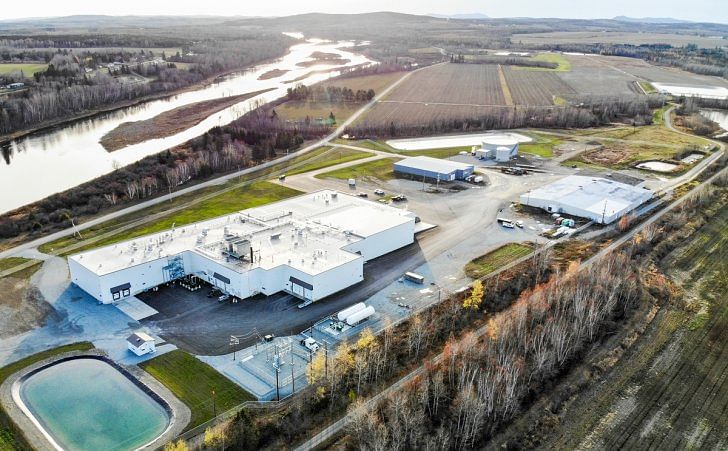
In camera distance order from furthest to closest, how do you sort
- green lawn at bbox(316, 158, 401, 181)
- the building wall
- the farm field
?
1. green lawn at bbox(316, 158, 401, 181)
2. the building wall
3. the farm field

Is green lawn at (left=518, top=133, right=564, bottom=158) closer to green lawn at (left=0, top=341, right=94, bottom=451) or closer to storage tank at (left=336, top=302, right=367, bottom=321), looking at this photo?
storage tank at (left=336, top=302, right=367, bottom=321)

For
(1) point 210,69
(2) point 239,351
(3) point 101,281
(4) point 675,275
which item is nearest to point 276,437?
(2) point 239,351

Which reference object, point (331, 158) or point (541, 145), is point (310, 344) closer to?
point (331, 158)

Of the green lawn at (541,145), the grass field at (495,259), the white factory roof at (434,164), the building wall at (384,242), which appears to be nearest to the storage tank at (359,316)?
the building wall at (384,242)

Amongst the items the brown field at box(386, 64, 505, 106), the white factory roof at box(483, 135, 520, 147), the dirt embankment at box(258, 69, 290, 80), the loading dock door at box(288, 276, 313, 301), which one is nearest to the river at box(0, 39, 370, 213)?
the dirt embankment at box(258, 69, 290, 80)

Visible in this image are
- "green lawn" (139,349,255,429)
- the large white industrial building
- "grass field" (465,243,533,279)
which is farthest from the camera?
"grass field" (465,243,533,279)

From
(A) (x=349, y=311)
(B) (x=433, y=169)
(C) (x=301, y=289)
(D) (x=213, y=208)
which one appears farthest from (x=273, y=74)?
(A) (x=349, y=311)

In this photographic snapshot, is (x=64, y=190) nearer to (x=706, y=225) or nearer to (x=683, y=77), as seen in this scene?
(x=706, y=225)
